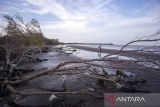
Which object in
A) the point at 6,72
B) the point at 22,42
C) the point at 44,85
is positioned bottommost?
the point at 44,85

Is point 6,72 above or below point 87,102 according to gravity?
above

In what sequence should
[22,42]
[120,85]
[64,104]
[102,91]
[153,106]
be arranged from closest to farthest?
[153,106] < [64,104] < [102,91] < [120,85] < [22,42]

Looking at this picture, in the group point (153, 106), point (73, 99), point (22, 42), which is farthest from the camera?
point (22, 42)

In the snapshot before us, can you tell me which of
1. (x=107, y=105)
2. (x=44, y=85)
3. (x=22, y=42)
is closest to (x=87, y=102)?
(x=107, y=105)

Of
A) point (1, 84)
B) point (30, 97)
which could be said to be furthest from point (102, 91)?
point (1, 84)

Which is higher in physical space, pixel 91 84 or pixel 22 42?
pixel 22 42

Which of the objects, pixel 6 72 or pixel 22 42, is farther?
pixel 22 42

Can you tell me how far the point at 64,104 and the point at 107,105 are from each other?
155 centimetres

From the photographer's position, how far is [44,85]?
9.25 metres

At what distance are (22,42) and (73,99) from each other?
9.62 m

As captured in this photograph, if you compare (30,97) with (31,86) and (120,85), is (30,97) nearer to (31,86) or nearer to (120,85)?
(31,86)

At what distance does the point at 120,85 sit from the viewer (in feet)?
27.3

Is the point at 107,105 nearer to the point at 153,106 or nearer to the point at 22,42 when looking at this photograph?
the point at 153,106

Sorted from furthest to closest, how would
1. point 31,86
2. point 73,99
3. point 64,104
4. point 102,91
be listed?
point 31,86 < point 102,91 < point 73,99 < point 64,104
